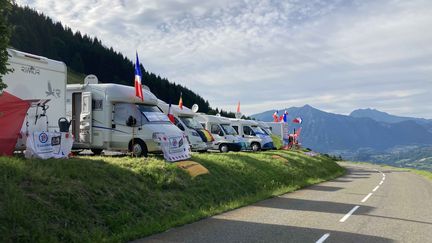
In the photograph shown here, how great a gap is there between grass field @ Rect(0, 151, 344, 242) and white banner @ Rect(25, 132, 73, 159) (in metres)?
0.93

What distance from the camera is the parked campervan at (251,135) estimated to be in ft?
115

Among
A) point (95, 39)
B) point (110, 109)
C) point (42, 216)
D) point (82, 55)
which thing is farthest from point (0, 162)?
point (95, 39)

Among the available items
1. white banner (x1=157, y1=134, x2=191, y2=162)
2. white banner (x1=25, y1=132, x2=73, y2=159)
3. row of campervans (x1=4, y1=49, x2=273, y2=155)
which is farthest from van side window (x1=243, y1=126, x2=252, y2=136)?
white banner (x1=25, y1=132, x2=73, y2=159)

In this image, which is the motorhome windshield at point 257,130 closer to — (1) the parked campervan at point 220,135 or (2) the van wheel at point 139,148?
(1) the parked campervan at point 220,135

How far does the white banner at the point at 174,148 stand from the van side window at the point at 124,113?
64.7 inches

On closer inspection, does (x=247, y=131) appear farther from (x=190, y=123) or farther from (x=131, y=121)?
(x=131, y=121)

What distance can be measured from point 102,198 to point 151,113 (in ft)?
26.3

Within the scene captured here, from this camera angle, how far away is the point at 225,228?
966 centimetres

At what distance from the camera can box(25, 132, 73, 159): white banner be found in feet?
38.5

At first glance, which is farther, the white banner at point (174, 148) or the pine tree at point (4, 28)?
the white banner at point (174, 148)

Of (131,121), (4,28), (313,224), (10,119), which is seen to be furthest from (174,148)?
(4,28)

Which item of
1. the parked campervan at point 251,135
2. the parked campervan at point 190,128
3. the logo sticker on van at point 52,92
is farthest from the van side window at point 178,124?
the logo sticker on van at point 52,92

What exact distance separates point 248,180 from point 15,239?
11.4 m

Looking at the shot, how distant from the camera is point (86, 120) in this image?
17.2 meters
